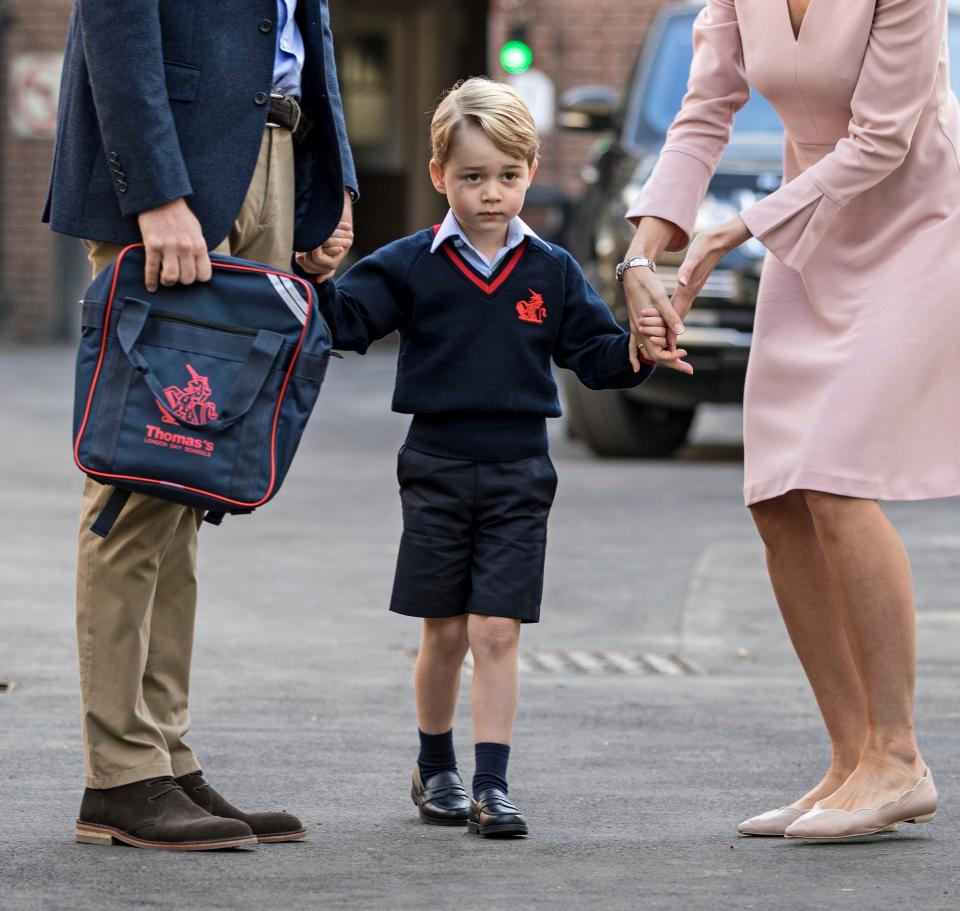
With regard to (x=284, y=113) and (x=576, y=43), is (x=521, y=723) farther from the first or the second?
(x=576, y=43)

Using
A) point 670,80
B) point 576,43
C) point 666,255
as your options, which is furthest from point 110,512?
point 576,43

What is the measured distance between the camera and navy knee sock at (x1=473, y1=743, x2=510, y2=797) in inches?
169

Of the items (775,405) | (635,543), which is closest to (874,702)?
(775,405)

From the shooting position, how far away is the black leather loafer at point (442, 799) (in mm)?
4359

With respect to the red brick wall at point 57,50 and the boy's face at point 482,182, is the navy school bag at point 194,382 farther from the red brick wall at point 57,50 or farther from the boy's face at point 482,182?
the red brick wall at point 57,50

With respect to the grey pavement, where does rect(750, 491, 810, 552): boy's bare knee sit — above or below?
above

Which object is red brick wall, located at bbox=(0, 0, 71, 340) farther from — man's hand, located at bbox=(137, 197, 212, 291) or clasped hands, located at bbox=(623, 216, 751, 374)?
man's hand, located at bbox=(137, 197, 212, 291)

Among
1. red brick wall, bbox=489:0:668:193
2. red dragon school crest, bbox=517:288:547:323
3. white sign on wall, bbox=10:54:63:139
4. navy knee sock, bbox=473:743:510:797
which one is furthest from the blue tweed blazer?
white sign on wall, bbox=10:54:63:139

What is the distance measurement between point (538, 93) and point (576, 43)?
1320 millimetres

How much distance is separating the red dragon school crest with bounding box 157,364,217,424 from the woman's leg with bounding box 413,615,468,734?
0.73 m

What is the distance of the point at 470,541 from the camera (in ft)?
14.4

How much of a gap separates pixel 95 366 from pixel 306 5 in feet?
2.60

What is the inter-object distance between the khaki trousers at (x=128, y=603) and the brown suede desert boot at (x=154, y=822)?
3 cm

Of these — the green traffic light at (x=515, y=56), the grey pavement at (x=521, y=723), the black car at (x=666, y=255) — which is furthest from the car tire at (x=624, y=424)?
the green traffic light at (x=515, y=56)
